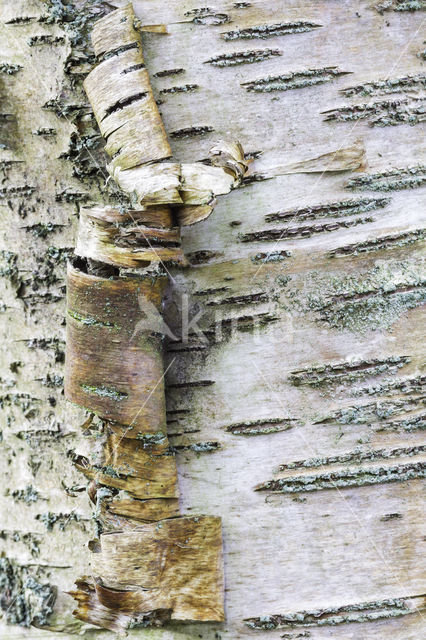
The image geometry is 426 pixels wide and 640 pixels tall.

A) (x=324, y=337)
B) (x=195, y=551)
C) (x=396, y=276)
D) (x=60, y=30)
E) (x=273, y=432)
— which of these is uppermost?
(x=60, y=30)

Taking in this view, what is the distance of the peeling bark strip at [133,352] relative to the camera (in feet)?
3.28

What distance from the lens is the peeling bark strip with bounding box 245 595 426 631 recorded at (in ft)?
3.47

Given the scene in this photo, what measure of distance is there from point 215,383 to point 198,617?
1.48ft

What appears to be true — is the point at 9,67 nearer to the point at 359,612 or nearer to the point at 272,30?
the point at 272,30

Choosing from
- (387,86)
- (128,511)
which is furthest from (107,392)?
(387,86)

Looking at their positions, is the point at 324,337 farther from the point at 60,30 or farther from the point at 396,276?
the point at 60,30

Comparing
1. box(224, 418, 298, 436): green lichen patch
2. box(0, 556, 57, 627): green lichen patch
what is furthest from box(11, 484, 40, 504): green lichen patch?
box(224, 418, 298, 436): green lichen patch

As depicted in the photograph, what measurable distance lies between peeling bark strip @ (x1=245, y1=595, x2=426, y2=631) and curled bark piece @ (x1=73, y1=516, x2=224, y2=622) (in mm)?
165

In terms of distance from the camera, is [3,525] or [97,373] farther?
[3,525]

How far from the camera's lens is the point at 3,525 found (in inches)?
49.5

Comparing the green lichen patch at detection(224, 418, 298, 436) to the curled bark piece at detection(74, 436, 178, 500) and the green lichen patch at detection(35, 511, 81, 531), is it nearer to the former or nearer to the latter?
the curled bark piece at detection(74, 436, 178, 500)

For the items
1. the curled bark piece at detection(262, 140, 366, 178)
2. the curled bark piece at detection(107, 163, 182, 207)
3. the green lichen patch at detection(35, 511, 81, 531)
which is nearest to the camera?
the curled bark piece at detection(107, 163, 182, 207)

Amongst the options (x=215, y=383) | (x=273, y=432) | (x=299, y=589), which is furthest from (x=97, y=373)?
(x=299, y=589)

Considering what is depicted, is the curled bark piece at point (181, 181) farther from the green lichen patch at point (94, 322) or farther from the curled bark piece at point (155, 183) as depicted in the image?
the green lichen patch at point (94, 322)
